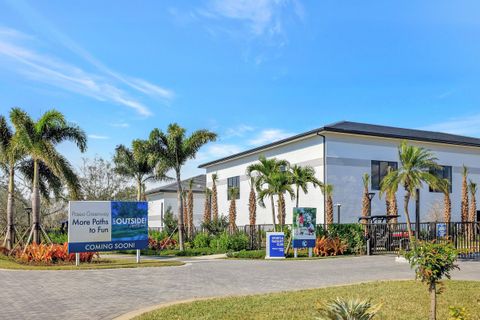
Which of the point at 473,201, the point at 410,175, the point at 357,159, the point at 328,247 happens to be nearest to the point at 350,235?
the point at 328,247

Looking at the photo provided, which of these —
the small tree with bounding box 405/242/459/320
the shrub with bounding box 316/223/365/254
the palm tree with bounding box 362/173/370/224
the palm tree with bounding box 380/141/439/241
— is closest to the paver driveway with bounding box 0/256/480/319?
the palm tree with bounding box 380/141/439/241

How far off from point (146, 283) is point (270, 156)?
27.0 metres

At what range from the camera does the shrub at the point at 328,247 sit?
24.4 meters

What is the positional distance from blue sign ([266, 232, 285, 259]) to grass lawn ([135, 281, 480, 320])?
11.4 metres

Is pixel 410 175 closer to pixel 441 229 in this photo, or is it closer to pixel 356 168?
pixel 441 229

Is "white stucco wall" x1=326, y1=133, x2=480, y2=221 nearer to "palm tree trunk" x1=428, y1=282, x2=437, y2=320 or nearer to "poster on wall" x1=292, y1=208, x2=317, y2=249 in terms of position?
"poster on wall" x1=292, y1=208, x2=317, y2=249

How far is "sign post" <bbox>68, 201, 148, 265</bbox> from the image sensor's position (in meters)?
18.6

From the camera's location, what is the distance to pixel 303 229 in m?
23.5

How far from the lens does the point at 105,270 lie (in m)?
16.7

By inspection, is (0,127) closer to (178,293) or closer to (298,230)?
(298,230)

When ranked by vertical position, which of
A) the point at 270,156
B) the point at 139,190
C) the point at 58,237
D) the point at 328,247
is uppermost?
the point at 270,156

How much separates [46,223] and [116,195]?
10.7m

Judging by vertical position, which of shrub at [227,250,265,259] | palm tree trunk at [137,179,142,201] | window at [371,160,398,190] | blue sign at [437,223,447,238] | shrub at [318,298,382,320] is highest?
window at [371,160,398,190]

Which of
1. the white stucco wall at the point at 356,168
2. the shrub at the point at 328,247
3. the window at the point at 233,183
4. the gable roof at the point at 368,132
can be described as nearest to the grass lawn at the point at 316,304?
the shrub at the point at 328,247
